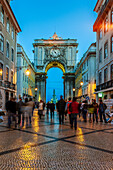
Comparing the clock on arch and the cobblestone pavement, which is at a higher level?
the clock on arch

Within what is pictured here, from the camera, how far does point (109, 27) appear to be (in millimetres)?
23578

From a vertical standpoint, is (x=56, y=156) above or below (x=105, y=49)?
below

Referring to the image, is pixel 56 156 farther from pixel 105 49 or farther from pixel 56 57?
pixel 56 57

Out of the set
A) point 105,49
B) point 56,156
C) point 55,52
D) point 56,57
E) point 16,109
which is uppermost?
point 55,52

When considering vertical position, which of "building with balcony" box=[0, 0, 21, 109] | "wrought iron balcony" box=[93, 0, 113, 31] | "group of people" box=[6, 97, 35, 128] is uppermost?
"wrought iron balcony" box=[93, 0, 113, 31]

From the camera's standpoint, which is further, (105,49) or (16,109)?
(105,49)

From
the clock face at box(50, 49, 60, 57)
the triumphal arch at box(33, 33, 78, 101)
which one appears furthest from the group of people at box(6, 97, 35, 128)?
the clock face at box(50, 49, 60, 57)

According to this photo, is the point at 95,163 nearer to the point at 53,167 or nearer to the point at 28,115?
the point at 53,167

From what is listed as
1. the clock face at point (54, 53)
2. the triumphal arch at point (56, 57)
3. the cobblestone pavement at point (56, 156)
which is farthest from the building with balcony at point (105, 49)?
the clock face at point (54, 53)

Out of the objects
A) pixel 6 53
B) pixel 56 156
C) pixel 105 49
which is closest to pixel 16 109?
pixel 56 156

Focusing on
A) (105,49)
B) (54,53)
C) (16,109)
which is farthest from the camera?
(54,53)

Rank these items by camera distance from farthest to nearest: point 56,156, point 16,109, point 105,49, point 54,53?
point 54,53, point 105,49, point 16,109, point 56,156

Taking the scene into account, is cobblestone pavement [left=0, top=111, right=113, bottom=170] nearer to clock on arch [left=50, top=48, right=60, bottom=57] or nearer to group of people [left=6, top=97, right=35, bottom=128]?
group of people [left=6, top=97, right=35, bottom=128]

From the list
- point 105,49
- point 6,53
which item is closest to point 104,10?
point 105,49
